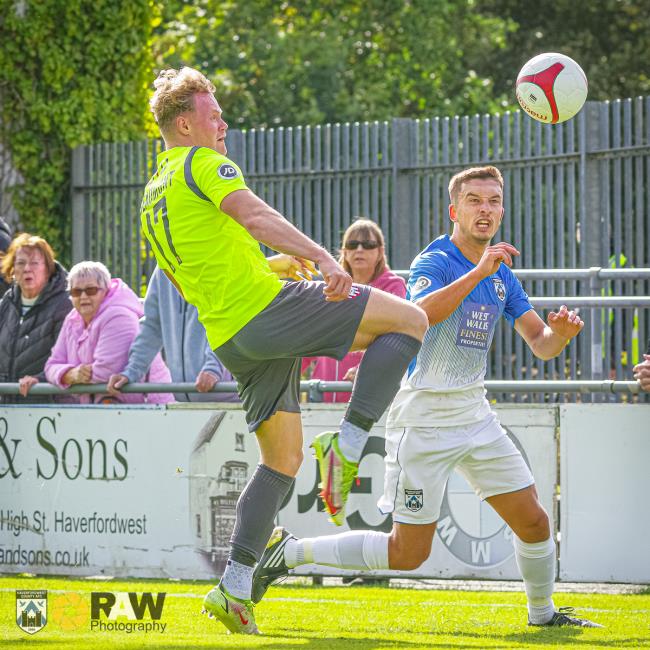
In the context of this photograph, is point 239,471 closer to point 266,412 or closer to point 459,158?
point 266,412

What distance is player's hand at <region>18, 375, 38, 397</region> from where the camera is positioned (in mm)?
9211

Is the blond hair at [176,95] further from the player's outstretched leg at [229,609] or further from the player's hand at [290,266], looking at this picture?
the player's outstretched leg at [229,609]

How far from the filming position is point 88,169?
1584 centimetres

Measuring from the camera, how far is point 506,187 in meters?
13.4

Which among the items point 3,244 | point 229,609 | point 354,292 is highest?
point 3,244

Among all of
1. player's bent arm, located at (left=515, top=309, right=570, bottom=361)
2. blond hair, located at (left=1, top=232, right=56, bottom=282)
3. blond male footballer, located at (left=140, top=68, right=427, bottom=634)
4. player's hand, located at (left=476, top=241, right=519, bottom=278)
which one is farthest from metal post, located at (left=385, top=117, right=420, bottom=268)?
blond male footballer, located at (left=140, top=68, right=427, bottom=634)

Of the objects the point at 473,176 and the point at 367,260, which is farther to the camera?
the point at 367,260

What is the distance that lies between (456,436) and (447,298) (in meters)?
0.71

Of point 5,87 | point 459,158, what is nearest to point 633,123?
point 459,158

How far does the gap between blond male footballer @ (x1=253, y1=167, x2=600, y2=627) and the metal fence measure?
4.78 meters

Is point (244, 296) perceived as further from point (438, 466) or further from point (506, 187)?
point (506, 187)

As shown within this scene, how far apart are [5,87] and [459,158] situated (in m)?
6.06

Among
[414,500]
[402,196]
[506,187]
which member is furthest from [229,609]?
[402,196]

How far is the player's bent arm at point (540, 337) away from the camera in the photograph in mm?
6387
